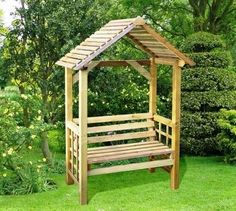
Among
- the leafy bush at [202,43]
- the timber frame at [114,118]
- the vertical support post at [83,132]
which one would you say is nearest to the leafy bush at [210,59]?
the leafy bush at [202,43]

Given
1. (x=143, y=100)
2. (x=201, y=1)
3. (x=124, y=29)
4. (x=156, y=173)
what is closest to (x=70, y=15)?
(x=124, y=29)

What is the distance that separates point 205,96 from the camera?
955 centimetres

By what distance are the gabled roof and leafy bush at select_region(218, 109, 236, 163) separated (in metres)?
2.17

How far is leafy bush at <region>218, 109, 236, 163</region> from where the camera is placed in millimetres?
8758

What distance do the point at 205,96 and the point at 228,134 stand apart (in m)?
1.08

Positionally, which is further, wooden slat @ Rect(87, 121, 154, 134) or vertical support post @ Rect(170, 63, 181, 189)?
wooden slat @ Rect(87, 121, 154, 134)

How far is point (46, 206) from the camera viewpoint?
22.4 feet

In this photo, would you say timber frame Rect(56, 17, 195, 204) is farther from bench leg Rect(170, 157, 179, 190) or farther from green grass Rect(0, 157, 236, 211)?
green grass Rect(0, 157, 236, 211)

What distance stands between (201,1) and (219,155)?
418 cm

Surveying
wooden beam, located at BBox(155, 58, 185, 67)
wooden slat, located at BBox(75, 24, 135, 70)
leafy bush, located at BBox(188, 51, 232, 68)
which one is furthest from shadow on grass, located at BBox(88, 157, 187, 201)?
leafy bush, located at BBox(188, 51, 232, 68)

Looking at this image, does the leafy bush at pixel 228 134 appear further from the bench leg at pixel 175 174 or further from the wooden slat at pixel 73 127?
the wooden slat at pixel 73 127

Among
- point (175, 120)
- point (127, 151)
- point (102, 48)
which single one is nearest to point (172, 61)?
point (175, 120)

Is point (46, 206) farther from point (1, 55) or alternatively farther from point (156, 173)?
point (1, 55)

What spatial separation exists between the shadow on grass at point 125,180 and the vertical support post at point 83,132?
0.53 metres
